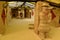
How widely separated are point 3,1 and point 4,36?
203 mm

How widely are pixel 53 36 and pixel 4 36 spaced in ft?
0.93

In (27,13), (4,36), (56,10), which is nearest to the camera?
(4,36)

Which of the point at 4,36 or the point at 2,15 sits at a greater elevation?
the point at 2,15

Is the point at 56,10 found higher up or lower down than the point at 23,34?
higher up

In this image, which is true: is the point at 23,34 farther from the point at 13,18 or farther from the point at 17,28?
the point at 13,18

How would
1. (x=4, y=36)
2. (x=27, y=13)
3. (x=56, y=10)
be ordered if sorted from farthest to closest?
(x=27, y=13) < (x=56, y=10) < (x=4, y=36)

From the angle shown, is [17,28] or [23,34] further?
[17,28]

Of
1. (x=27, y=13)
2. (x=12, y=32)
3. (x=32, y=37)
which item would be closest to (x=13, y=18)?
(x=27, y=13)

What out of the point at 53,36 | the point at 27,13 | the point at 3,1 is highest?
the point at 3,1

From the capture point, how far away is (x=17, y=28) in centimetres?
93

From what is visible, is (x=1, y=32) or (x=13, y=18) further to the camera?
(x=13, y=18)

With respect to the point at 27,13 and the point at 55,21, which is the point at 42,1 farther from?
the point at 27,13

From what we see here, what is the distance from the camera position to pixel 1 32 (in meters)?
0.80

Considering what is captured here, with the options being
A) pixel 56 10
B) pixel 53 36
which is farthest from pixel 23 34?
pixel 56 10
